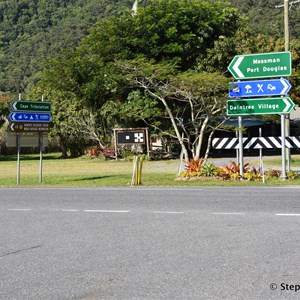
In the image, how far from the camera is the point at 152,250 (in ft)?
29.2

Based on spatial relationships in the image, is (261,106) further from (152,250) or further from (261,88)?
(152,250)

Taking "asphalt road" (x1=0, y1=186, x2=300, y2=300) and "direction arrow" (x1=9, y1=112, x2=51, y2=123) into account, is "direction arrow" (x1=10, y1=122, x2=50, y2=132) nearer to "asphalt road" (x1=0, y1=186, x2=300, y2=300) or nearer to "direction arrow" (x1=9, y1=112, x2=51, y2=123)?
"direction arrow" (x1=9, y1=112, x2=51, y2=123)

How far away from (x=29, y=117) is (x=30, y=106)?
0.46 metres

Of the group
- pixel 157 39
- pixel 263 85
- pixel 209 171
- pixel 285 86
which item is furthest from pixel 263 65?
pixel 157 39

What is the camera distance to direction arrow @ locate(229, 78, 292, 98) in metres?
22.3

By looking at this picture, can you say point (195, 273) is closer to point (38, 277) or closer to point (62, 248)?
point (38, 277)

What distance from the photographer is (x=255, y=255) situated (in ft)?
27.3

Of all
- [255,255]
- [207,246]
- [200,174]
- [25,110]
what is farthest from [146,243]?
[25,110]

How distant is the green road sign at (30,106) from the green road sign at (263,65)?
27.3 feet

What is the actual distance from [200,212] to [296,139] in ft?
36.2

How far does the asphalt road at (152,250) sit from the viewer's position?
675cm
